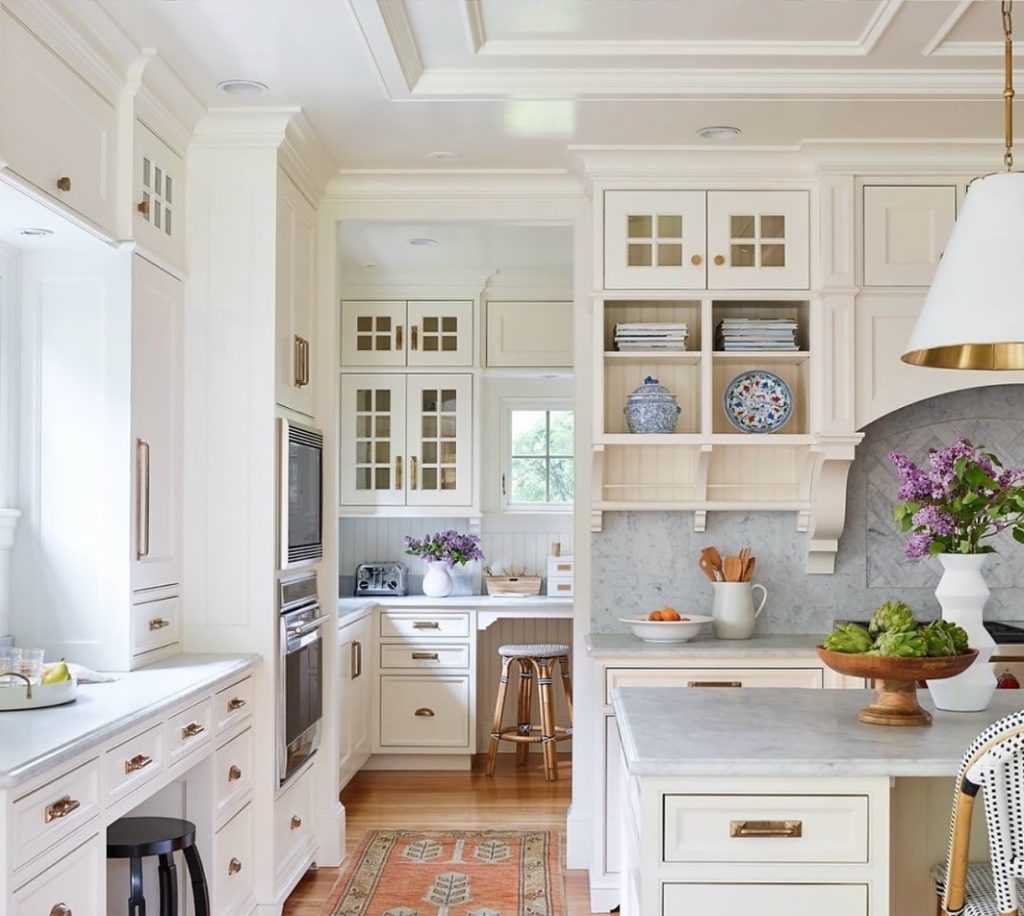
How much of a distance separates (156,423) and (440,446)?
2.88 meters

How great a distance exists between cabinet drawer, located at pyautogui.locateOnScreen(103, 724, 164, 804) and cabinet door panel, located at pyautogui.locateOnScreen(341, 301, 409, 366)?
3672 mm

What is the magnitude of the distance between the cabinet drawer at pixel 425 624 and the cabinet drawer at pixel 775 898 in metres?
3.84

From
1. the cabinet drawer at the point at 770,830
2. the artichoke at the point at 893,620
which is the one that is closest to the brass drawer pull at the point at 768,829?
the cabinet drawer at the point at 770,830

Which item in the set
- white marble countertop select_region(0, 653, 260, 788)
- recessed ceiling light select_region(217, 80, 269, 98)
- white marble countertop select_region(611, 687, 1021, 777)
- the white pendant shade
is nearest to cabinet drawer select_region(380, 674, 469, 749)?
white marble countertop select_region(0, 653, 260, 788)

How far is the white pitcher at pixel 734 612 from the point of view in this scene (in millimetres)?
4387

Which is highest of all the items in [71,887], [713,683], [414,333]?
[414,333]

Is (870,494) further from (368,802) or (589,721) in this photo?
(368,802)

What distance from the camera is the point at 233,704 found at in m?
3.60

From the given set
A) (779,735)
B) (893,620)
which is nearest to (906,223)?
(893,620)

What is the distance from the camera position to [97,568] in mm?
3395

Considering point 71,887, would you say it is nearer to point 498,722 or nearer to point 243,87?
point 243,87

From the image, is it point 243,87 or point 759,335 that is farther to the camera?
point 759,335

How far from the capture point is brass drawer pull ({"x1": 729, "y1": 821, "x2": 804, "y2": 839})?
2.30 meters

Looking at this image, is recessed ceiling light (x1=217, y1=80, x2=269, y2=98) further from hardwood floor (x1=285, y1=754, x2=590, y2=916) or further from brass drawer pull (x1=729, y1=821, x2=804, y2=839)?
hardwood floor (x1=285, y1=754, x2=590, y2=916)
